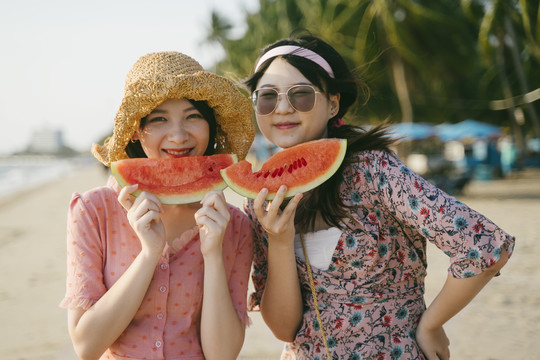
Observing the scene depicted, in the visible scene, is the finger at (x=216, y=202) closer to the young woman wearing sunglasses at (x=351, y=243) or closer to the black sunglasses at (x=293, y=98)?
the young woman wearing sunglasses at (x=351, y=243)

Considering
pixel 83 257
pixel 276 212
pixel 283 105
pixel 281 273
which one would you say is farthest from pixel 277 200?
pixel 83 257

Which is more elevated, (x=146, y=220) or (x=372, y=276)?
(x=146, y=220)

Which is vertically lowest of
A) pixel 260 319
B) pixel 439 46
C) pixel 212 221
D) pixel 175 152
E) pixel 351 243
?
pixel 260 319

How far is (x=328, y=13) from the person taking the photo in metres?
28.8

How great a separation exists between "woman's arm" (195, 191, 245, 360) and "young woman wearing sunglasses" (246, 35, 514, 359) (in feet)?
0.58

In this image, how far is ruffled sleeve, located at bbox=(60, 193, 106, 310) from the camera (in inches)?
75.9

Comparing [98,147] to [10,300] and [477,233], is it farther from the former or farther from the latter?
[10,300]

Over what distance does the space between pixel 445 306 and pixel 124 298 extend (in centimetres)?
131

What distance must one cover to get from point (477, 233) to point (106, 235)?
155 centimetres

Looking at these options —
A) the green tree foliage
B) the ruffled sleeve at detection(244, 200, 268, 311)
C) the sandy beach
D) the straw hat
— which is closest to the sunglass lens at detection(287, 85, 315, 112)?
the straw hat

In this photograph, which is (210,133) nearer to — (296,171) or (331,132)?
(296,171)

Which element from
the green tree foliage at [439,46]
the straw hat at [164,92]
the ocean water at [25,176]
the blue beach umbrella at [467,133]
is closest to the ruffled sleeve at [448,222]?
the straw hat at [164,92]

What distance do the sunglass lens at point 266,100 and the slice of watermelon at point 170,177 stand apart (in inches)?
13.6

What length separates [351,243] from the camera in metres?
2.07
